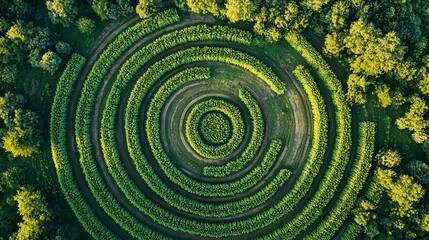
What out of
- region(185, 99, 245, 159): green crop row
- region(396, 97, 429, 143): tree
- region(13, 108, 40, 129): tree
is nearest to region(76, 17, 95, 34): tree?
region(13, 108, 40, 129): tree

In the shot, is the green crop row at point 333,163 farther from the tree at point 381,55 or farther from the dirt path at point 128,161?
the tree at point 381,55

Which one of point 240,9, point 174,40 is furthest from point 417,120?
point 174,40

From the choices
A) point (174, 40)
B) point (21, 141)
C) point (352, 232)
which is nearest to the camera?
point (21, 141)

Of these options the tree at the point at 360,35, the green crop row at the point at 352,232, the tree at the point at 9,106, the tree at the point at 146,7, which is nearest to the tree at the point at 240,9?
the tree at the point at 146,7

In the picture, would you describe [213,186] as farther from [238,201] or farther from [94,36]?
[94,36]

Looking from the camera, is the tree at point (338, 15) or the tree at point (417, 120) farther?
the tree at point (417, 120)

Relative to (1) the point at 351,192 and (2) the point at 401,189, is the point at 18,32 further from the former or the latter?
(2) the point at 401,189

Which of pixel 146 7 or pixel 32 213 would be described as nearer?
pixel 32 213
